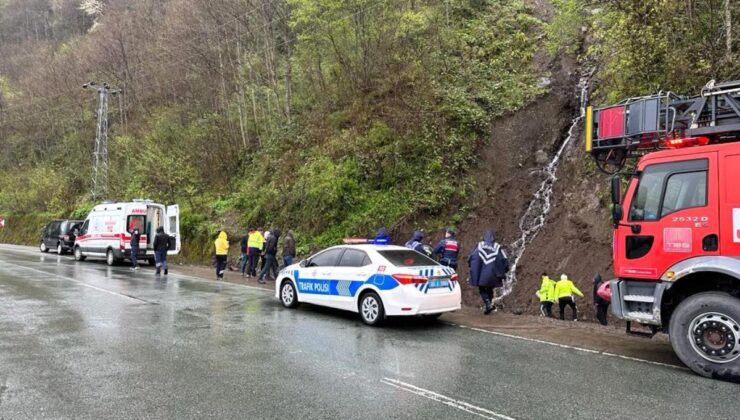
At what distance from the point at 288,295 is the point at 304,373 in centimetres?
516

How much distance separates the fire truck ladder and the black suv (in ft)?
91.7

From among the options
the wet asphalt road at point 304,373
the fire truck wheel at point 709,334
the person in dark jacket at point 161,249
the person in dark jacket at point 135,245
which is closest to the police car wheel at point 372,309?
the wet asphalt road at point 304,373

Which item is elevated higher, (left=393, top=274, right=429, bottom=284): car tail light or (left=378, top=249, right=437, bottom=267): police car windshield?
(left=378, top=249, right=437, bottom=267): police car windshield

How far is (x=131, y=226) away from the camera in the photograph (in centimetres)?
2117

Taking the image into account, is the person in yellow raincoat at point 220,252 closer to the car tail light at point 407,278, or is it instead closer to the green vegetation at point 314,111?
the green vegetation at point 314,111

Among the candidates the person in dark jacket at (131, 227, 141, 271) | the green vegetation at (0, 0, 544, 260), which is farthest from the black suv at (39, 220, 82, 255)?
the person in dark jacket at (131, 227, 141, 271)

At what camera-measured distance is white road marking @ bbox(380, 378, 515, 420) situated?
4.87 m

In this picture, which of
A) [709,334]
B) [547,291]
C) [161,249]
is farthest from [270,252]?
[709,334]

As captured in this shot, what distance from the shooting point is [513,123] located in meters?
20.5

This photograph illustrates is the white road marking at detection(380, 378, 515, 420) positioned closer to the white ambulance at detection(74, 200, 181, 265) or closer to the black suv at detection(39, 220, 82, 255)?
the white ambulance at detection(74, 200, 181, 265)

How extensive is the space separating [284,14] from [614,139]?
22.4m

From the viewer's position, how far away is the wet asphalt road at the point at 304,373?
5020 mm

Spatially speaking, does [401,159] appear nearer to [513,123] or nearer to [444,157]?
[444,157]

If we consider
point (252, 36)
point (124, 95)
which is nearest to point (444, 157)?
point (252, 36)
